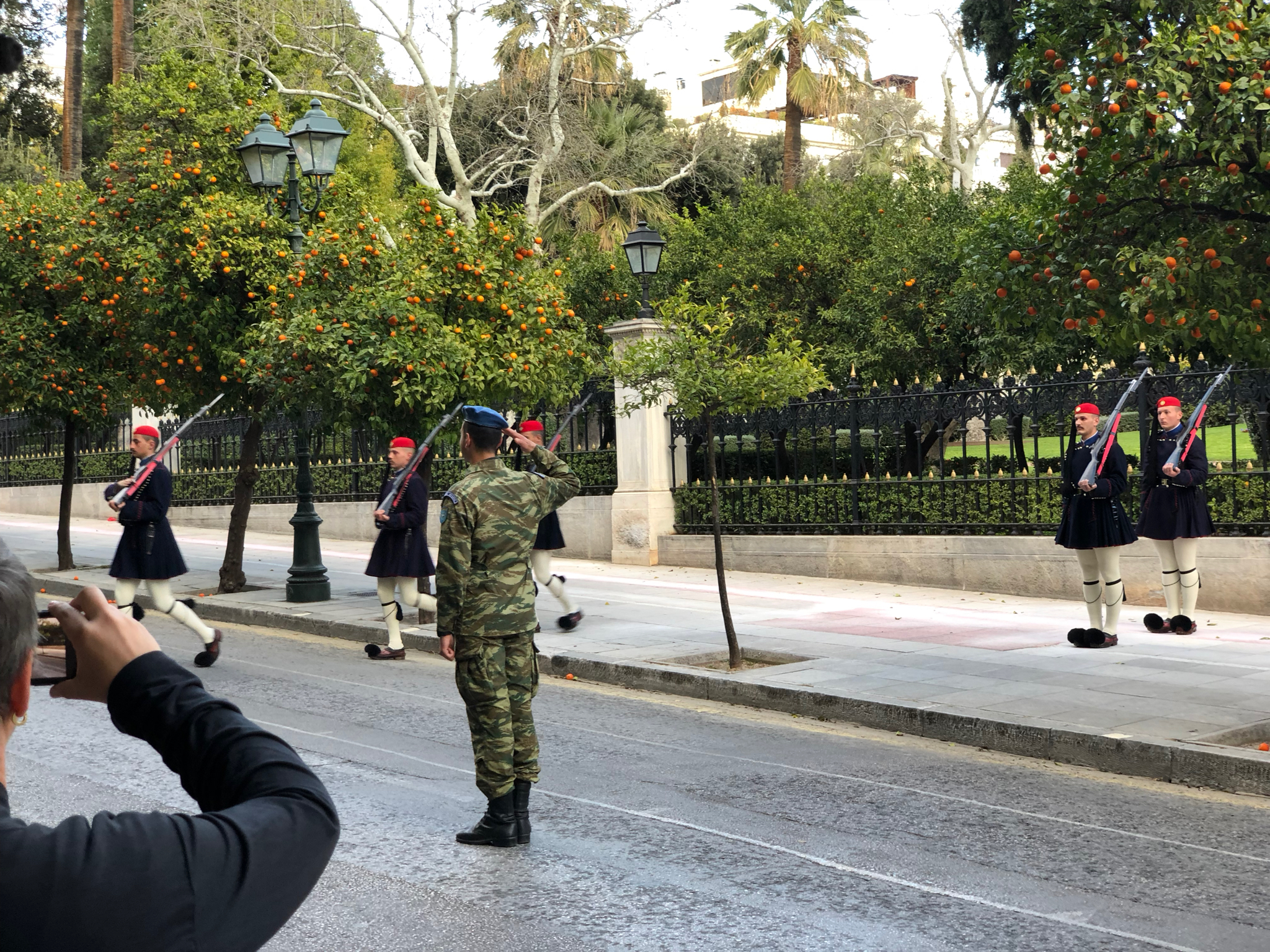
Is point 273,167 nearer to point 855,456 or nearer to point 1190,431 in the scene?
point 855,456

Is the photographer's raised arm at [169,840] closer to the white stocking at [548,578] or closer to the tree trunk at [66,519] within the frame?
the white stocking at [548,578]

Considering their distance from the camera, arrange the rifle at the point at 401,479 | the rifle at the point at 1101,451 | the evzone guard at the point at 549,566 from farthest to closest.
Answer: the evzone guard at the point at 549,566 < the rifle at the point at 401,479 < the rifle at the point at 1101,451

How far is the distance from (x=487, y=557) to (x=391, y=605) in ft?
18.8

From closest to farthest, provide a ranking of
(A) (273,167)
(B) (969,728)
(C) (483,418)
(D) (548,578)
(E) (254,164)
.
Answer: (C) (483,418) < (B) (969,728) < (D) (548,578) < (E) (254,164) < (A) (273,167)

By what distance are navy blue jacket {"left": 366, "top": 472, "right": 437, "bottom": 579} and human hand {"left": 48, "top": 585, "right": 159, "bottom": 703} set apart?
10109 millimetres

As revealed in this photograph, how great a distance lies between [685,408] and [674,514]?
26.4ft

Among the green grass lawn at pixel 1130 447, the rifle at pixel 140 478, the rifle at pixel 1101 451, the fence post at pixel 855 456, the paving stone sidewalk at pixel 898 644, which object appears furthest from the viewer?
the fence post at pixel 855 456

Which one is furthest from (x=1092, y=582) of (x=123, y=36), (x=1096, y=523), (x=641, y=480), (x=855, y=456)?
(x=123, y=36)

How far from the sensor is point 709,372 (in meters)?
10.7

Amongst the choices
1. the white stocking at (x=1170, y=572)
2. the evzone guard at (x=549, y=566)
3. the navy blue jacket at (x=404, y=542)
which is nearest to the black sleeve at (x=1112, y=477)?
the white stocking at (x=1170, y=572)

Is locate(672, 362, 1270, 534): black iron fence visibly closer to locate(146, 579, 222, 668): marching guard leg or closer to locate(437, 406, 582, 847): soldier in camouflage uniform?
locate(146, 579, 222, 668): marching guard leg

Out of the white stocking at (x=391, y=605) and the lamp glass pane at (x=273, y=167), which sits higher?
the lamp glass pane at (x=273, y=167)

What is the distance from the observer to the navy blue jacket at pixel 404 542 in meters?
11.9

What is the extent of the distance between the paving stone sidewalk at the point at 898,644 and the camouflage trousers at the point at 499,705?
3336 mm
